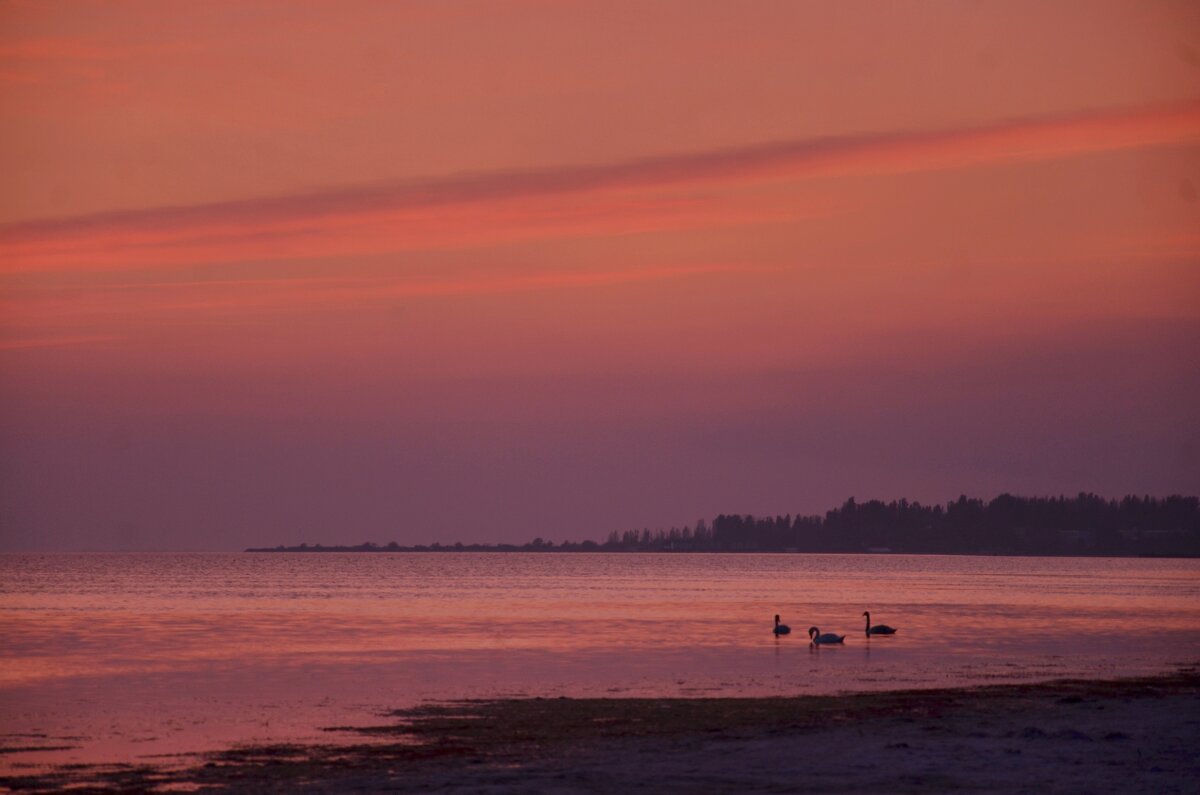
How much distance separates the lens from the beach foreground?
2008 cm

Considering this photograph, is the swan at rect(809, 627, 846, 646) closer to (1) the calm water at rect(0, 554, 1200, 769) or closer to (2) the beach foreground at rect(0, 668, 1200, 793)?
(1) the calm water at rect(0, 554, 1200, 769)

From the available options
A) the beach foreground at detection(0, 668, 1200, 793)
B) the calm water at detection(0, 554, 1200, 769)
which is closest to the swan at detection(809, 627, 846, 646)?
the calm water at detection(0, 554, 1200, 769)

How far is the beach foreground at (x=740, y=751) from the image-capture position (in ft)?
65.9

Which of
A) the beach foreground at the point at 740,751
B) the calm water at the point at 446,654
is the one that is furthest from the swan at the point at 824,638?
the beach foreground at the point at 740,751

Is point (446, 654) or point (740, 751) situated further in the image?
point (446, 654)

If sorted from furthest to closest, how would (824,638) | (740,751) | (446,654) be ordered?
(824,638)
(446,654)
(740,751)

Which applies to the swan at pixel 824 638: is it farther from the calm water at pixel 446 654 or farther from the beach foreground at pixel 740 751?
the beach foreground at pixel 740 751

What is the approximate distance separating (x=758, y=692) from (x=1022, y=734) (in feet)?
40.1

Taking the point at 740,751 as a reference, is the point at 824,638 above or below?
below

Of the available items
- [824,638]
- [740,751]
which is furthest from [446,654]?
[740,751]

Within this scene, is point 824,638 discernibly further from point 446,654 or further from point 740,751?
point 740,751

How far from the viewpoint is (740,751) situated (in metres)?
23.2

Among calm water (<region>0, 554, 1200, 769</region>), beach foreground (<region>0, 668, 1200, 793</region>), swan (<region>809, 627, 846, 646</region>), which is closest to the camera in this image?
beach foreground (<region>0, 668, 1200, 793</region>)

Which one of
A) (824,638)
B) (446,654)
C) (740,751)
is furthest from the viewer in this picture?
(824,638)
